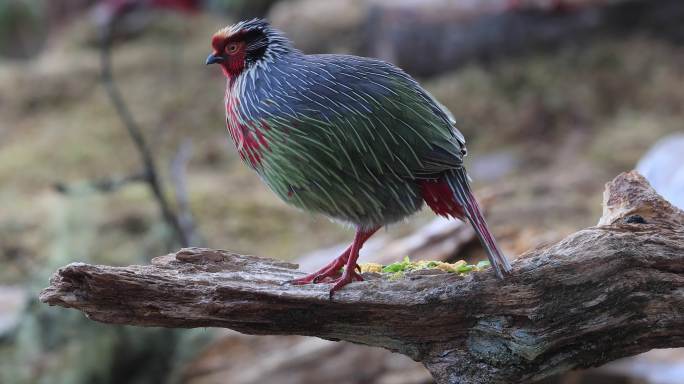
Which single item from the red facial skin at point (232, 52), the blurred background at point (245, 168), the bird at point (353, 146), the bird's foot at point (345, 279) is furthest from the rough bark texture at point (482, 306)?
the blurred background at point (245, 168)

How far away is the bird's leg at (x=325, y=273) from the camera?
3.46 meters

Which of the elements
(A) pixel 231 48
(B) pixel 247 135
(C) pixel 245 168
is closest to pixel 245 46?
(A) pixel 231 48

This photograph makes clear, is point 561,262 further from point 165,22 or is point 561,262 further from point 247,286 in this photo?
point 165,22

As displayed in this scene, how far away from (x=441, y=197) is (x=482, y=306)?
0.46 m

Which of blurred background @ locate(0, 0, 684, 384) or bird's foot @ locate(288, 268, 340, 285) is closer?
bird's foot @ locate(288, 268, 340, 285)

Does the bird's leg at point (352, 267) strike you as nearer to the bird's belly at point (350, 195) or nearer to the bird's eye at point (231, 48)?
the bird's belly at point (350, 195)

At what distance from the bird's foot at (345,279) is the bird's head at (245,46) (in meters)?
0.99

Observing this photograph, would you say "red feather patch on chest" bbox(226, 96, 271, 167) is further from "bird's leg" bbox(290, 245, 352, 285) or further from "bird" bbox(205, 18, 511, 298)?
"bird's leg" bbox(290, 245, 352, 285)

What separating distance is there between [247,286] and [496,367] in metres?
1.00

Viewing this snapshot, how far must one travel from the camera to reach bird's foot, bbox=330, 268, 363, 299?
3330 millimetres

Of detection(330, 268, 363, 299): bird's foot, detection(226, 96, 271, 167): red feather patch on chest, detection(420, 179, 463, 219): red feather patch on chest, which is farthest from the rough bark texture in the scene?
detection(226, 96, 271, 167): red feather patch on chest

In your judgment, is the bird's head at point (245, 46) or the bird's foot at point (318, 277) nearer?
the bird's foot at point (318, 277)

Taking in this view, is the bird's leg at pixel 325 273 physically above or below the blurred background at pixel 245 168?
below

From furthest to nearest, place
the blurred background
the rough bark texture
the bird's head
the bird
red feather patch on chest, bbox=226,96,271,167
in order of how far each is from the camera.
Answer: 1. the blurred background
2. the bird's head
3. red feather patch on chest, bbox=226,96,271,167
4. the bird
5. the rough bark texture
